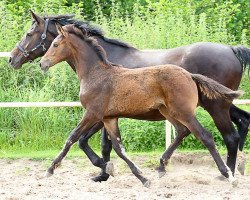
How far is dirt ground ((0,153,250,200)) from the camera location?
22.1 feet

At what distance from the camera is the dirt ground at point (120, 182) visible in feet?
22.1

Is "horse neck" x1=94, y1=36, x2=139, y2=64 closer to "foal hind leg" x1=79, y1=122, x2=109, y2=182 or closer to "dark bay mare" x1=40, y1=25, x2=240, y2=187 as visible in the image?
"dark bay mare" x1=40, y1=25, x2=240, y2=187

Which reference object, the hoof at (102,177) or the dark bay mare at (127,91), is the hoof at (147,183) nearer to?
the dark bay mare at (127,91)

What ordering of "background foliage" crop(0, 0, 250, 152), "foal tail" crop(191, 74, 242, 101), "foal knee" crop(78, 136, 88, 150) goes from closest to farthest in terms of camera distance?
1. "foal tail" crop(191, 74, 242, 101)
2. "foal knee" crop(78, 136, 88, 150)
3. "background foliage" crop(0, 0, 250, 152)

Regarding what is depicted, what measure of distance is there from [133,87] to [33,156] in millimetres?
2732

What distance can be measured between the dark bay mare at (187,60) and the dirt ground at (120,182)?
35cm

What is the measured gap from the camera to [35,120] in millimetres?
10188

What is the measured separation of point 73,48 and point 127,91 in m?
0.85

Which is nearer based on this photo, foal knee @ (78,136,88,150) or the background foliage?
foal knee @ (78,136,88,150)

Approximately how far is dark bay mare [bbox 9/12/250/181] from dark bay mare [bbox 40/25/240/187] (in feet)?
1.22

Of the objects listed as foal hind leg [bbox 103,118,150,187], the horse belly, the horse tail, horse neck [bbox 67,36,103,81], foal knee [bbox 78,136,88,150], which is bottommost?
foal knee [bbox 78,136,88,150]

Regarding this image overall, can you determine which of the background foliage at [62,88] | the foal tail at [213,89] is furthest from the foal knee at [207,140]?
the background foliage at [62,88]

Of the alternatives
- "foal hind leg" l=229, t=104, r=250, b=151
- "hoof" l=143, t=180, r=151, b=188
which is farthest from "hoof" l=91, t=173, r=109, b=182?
"foal hind leg" l=229, t=104, r=250, b=151

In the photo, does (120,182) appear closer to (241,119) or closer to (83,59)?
(83,59)
